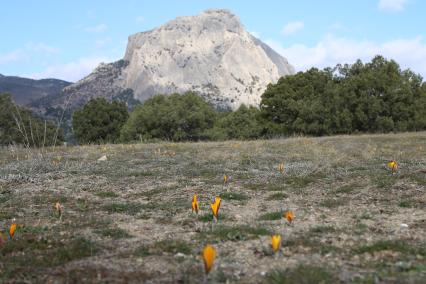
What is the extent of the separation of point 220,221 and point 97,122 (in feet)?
228

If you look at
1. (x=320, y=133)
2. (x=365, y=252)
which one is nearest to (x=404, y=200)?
(x=365, y=252)

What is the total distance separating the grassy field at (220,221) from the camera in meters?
7.12

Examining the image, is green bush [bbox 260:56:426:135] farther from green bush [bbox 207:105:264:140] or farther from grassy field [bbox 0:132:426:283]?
grassy field [bbox 0:132:426:283]

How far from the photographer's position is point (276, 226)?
10.3 m

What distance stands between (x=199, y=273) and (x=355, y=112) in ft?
154

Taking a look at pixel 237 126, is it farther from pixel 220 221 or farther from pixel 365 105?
pixel 220 221

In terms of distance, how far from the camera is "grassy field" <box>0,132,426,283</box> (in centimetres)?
712

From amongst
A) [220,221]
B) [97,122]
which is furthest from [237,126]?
[220,221]

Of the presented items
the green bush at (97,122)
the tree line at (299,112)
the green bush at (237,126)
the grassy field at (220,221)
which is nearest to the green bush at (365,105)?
the tree line at (299,112)

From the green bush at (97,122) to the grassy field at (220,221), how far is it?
54.2 metres

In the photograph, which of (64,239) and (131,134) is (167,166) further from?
(131,134)

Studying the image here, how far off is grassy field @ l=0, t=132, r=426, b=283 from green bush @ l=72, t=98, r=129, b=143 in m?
54.2

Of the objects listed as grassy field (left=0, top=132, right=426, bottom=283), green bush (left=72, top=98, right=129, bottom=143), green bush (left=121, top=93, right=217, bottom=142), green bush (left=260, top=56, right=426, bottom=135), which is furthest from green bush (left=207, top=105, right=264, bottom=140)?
grassy field (left=0, top=132, right=426, bottom=283)

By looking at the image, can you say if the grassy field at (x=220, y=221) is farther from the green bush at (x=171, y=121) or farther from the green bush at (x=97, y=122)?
the green bush at (x=97, y=122)
